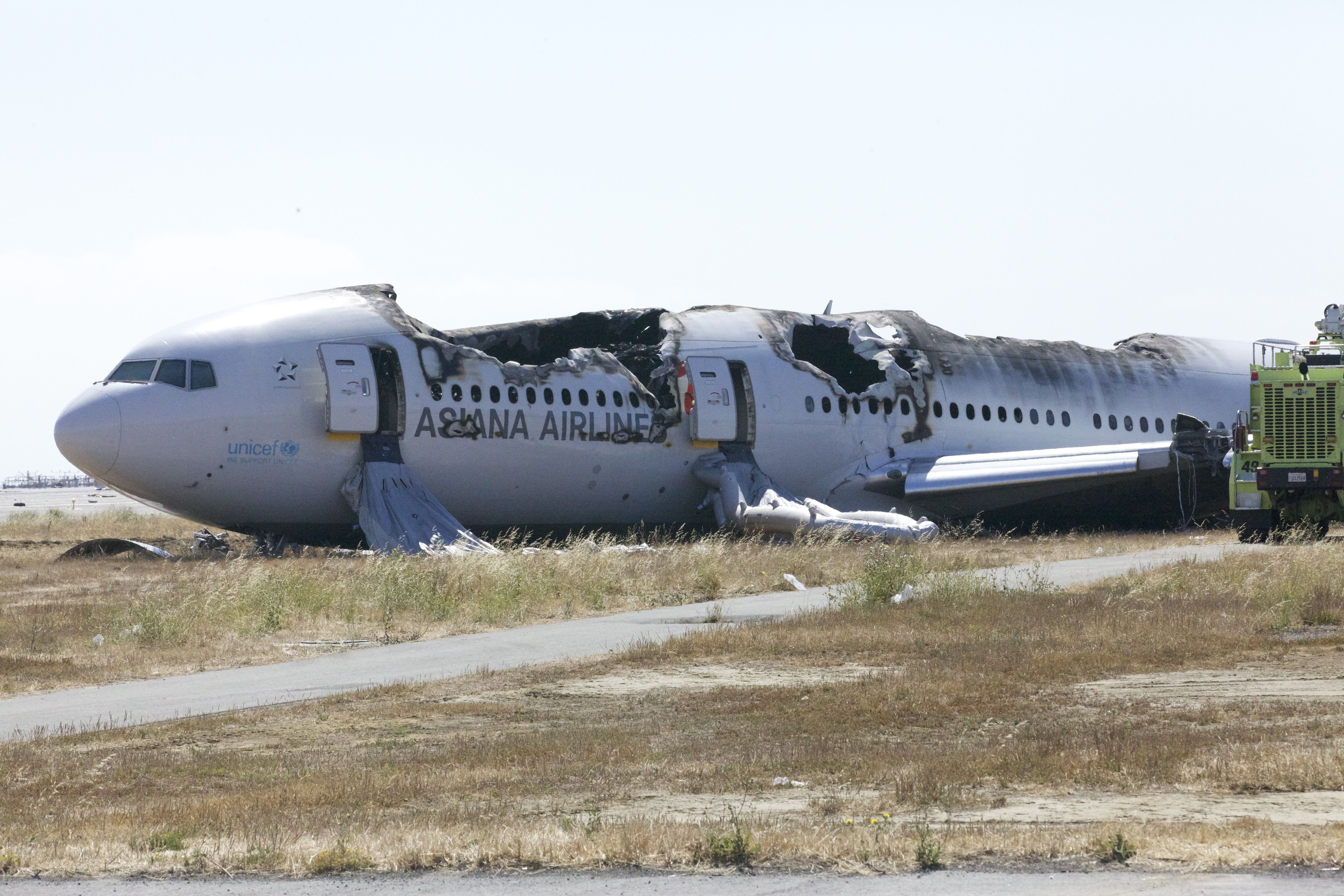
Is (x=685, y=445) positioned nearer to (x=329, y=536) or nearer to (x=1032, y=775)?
(x=329, y=536)

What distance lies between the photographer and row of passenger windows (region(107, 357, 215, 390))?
26172 mm

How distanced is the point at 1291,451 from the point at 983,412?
9.62m

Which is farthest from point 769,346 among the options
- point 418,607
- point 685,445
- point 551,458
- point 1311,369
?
point 418,607

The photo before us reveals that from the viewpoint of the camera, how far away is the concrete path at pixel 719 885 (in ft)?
20.5

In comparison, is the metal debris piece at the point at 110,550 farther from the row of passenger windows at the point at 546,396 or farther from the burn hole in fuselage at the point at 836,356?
the burn hole in fuselage at the point at 836,356

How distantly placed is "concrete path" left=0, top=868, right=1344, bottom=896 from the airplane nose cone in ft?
64.7

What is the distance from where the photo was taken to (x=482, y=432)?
28.2 meters

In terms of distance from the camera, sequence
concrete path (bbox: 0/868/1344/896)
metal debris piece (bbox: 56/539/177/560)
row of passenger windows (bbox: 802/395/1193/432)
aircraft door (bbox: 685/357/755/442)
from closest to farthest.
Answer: concrete path (bbox: 0/868/1344/896), metal debris piece (bbox: 56/539/177/560), aircraft door (bbox: 685/357/755/442), row of passenger windows (bbox: 802/395/1193/432)

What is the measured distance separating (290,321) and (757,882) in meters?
22.5

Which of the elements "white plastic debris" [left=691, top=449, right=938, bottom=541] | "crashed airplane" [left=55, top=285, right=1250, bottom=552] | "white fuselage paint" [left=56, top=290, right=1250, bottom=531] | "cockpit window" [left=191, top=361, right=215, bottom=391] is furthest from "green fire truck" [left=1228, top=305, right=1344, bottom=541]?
"cockpit window" [left=191, top=361, right=215, bottom=391]

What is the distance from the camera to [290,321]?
27391 mm

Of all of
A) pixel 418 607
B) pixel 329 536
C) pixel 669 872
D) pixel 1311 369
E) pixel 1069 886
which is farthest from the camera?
pixel 329 536

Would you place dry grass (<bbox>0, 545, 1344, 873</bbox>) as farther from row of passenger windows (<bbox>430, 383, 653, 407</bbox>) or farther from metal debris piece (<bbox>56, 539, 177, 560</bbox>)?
metal debris piece (<bbox>56, 539, 177, 560</bbox>)

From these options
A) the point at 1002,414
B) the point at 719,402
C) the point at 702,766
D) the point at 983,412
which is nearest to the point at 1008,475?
the point at 983,412
